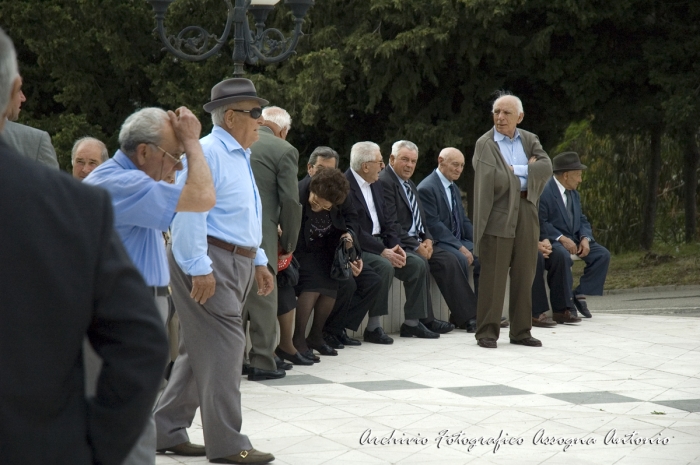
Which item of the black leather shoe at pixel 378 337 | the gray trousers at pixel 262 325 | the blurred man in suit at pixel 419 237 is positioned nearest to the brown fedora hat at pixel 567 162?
the blurred man in suit at pixel 419 237

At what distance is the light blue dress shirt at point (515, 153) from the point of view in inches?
373

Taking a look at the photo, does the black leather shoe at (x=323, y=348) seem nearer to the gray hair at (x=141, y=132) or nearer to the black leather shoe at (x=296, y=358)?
the black leather shoe at (x=296, y=358)

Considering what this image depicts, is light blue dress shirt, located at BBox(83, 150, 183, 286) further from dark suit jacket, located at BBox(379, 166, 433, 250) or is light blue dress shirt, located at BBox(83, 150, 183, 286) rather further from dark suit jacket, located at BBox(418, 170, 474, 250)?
dark suit jacket, located at BBox(418, 170, 474, 250)

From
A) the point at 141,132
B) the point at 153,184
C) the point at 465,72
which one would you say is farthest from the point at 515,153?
the point at 465,72

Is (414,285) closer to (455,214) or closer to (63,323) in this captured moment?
(455,214)

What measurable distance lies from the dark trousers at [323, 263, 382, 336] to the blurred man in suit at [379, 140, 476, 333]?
81cm

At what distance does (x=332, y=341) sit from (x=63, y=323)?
7660 mm

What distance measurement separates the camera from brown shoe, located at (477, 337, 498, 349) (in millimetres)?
9670

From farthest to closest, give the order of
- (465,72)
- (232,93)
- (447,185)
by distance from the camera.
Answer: (465,72)
(447,185)
(232,93)

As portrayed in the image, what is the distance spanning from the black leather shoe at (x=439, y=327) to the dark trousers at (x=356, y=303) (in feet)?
3.47

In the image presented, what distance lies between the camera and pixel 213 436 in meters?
5.36

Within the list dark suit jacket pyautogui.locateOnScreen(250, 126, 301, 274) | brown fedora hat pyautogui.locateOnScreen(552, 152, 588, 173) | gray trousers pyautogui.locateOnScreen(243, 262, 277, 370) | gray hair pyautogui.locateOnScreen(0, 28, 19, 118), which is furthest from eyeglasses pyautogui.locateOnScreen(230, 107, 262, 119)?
brown fedora hat pyautogui.locateOnScreen(552, 152, 588, 173)

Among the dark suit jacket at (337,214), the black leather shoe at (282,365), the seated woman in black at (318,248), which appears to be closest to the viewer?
the black leather shoe at (282,365)

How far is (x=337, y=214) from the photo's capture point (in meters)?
9.30
